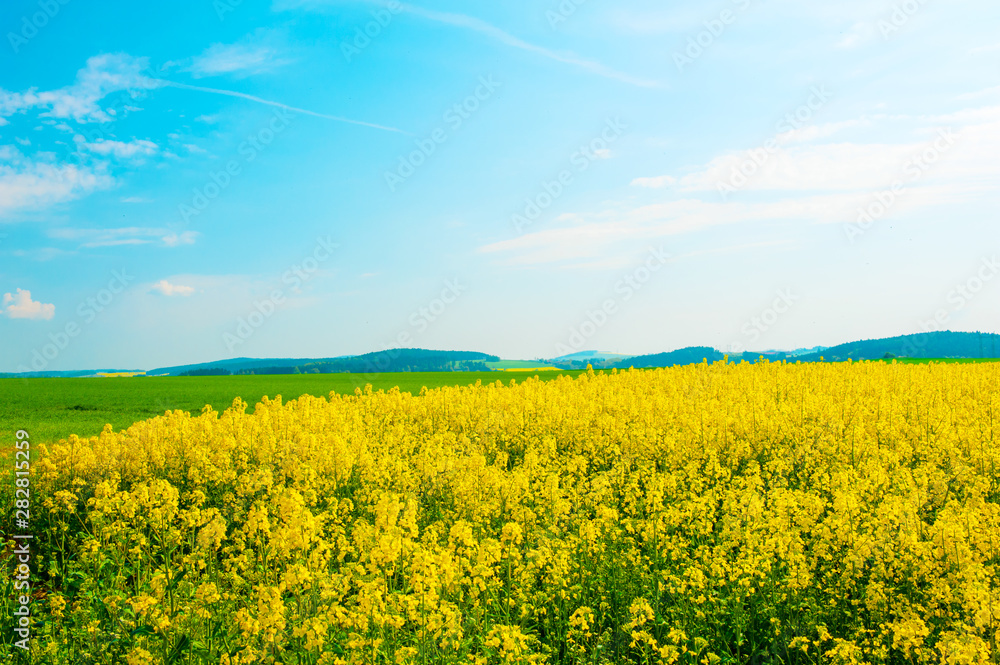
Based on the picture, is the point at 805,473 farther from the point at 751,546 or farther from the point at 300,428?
the point at 300,428

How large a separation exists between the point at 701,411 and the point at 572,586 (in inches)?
241

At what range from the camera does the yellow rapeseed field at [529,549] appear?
13.9ft

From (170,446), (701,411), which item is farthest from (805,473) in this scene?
(170,446)

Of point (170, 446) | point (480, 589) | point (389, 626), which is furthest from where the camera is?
point (170, 446)

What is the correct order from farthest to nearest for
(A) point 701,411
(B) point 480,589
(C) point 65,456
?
1. (A) point 701,411
2. (C) point 65,456
3. (B) point 480,589

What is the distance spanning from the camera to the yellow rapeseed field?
4250 millimetres

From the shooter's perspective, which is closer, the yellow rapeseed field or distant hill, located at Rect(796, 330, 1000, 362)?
the yellow rapeseed field

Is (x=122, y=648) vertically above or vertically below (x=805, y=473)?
below

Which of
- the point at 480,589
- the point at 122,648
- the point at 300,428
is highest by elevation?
the point at 300,428

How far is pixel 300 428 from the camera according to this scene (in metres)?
9.92

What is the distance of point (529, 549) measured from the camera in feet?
18.4

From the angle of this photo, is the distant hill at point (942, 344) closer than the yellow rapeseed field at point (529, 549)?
No

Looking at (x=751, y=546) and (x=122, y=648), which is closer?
(x=122, y=648)

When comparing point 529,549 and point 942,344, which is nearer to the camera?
point 529,549
